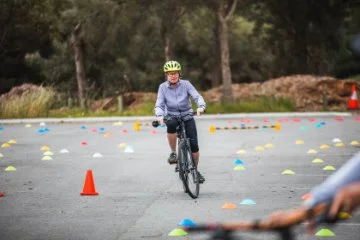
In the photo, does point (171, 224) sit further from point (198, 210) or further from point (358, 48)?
point (358, 48)

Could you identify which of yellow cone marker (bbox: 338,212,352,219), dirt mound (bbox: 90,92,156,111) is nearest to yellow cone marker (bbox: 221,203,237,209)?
yellow cone marker (bbox: 338,212,352,219)

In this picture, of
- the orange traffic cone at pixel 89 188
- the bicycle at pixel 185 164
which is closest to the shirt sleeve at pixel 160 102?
the bicycle at pixel 185 164

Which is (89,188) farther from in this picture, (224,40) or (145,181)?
(224,40)

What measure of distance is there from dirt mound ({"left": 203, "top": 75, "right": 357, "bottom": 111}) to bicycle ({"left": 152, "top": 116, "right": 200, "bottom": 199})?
79.9ft

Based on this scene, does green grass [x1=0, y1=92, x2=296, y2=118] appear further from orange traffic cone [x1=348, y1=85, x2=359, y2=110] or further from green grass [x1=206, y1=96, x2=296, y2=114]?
orange traffic cone [x1=348, y1=85, x2=359, y2=110]

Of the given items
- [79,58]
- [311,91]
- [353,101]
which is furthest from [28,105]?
[79,58]

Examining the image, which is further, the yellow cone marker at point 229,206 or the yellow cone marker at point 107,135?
the yellow cone marker at point 107,135

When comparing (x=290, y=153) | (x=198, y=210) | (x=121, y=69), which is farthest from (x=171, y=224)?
(x=121, y=69)

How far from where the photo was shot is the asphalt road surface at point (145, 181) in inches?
332

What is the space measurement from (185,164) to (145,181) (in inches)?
71.2

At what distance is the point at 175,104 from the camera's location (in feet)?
36.8

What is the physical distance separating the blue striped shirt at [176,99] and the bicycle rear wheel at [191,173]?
630mm

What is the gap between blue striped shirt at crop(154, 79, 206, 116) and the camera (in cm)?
1123

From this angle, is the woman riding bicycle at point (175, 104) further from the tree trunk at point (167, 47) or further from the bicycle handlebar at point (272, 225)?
the tree trunk at point (167, 47)
